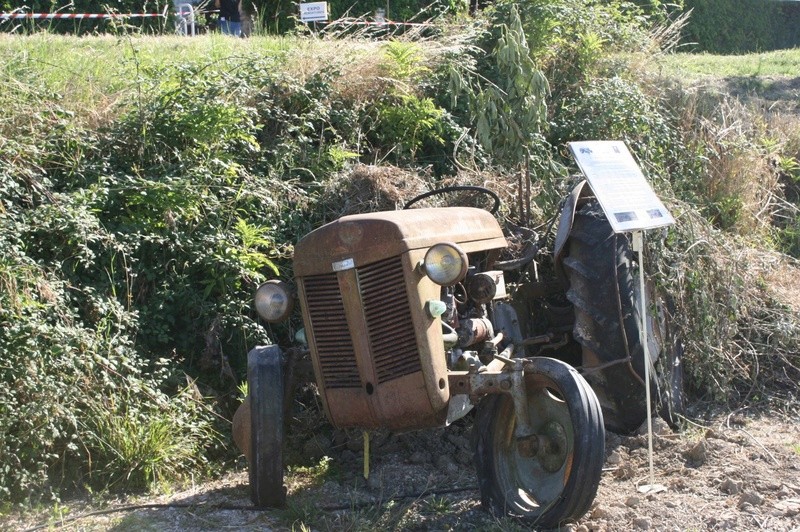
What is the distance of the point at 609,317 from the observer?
20.3 ft

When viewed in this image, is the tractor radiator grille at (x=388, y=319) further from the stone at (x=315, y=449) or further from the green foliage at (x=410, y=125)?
the green foliage at (x=410, y=125)

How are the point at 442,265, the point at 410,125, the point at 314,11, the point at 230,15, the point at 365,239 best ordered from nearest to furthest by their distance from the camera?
the point at 442,265 → the point at 365,239 → the point at 410,125 → the point at 314,11 → the point at 230,15

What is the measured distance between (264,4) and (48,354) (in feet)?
36.1

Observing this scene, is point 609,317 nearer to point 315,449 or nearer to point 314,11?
point 315,449

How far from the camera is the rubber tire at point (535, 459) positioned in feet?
16.4

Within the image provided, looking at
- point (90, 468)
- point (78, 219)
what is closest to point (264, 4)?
point (78, 219)

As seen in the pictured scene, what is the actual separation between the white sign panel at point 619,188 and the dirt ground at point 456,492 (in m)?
1.40

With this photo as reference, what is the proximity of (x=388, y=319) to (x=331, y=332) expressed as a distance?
1.16 ft

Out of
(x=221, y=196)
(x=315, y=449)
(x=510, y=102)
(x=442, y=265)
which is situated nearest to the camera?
(x=442, y=265)

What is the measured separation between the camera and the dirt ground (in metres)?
5.38

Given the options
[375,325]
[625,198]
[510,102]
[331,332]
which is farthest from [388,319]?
[510,102]

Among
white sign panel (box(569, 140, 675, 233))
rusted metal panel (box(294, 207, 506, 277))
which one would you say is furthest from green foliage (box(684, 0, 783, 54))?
rusted metal panel (box(294, 207, 506, 277))

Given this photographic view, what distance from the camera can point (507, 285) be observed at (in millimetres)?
6926

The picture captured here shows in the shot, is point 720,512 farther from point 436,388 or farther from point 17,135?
point 17,135
